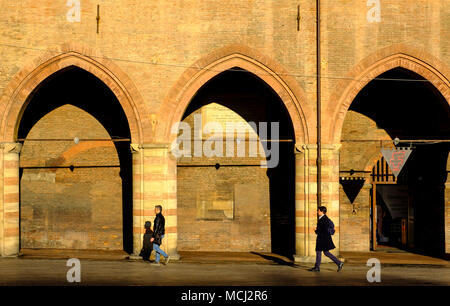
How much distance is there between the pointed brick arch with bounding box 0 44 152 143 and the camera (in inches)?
704

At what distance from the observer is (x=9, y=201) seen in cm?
1814

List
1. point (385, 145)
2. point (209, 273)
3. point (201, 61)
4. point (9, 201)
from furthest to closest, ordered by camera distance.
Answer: point (385, 145), point (9, 201), point (201, 61), point (209, 273)

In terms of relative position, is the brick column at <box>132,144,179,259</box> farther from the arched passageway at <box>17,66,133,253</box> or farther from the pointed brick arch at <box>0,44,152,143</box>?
the arched passageway at <box>17,66,133,253</box>

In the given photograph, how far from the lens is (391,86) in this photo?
2050cm

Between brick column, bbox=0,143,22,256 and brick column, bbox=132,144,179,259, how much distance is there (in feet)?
10.6

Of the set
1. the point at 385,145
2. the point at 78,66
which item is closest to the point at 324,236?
the point at 385,145

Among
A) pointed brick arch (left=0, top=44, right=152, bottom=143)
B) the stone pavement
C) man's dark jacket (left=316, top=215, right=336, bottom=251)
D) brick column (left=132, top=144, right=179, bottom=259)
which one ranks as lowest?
the stone pavement

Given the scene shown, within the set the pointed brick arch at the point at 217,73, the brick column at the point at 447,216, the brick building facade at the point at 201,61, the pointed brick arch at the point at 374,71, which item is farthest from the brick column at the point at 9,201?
the brick column at the point at 447,216

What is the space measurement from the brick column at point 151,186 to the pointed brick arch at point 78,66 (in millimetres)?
426

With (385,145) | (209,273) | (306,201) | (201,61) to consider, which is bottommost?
(209,273)

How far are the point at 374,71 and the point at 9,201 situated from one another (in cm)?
1030

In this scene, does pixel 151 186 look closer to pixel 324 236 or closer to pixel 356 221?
pixel 324 236

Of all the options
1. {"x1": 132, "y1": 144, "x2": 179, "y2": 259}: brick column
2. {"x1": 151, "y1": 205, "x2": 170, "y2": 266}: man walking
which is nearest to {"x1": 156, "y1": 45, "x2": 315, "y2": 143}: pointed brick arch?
{"x1": 132, "y1": 144, "x2": 179, "y2": 259}: brick column
